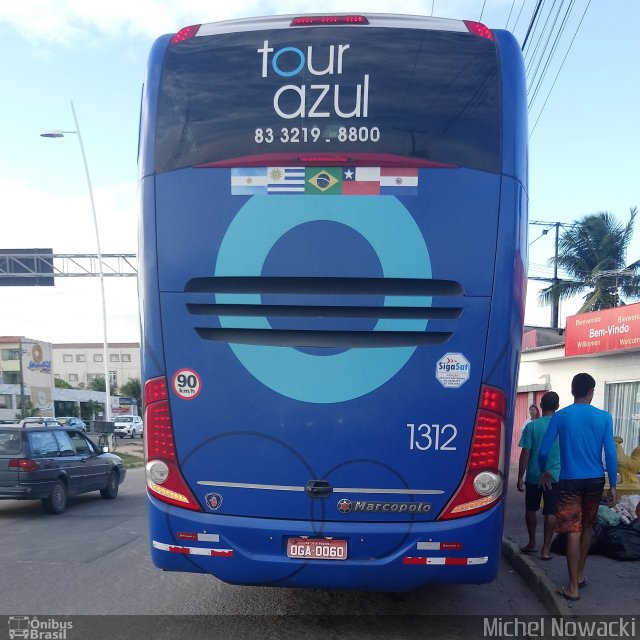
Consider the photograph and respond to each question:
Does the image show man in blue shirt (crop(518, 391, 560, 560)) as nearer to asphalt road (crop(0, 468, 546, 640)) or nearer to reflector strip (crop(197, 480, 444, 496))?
asphalt road (crop(0, 468, 546, 640))

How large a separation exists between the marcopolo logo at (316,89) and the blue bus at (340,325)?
1 cm

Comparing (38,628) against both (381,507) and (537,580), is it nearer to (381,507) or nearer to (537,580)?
(381,507)

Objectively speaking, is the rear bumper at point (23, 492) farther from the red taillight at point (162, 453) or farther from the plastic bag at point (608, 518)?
the plastic bag at point (608, 518)

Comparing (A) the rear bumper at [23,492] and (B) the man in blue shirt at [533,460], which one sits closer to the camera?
(B) the man in blue shirt at [533,460]

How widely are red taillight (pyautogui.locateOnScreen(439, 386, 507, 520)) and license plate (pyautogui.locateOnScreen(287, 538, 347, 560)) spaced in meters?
0.69

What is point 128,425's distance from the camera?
49.4 meters

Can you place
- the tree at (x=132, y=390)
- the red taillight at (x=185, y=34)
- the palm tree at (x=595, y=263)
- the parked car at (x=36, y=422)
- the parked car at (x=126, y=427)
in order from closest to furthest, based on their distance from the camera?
the red taillight at (x=185, y=34) < the parked car at (x=36, y=422) < the palm tree at (x=595, y=263) < the parked car at (x=126, y=427) < the tree at (x=132, y=390)

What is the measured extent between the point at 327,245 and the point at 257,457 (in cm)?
147

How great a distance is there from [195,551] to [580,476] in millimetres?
3125

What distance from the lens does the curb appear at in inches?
209

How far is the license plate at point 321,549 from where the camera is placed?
429 cm

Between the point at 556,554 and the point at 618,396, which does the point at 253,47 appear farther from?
the point at 618,396

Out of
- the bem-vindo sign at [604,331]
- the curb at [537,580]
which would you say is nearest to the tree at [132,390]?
the bem-vindo sign at [604,331]

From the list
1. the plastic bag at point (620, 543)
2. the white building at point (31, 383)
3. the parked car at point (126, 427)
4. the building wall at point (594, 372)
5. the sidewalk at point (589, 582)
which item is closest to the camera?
the sidewalk at point (589, 582)
